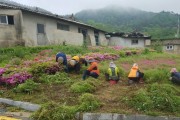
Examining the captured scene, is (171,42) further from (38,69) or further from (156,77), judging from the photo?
(38,69)

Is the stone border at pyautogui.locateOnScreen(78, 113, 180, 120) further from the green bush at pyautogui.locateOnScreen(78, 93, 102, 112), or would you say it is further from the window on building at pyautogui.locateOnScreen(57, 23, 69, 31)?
the window on building at pyautogui.locateOnScreen(57, 23, 69, 31)

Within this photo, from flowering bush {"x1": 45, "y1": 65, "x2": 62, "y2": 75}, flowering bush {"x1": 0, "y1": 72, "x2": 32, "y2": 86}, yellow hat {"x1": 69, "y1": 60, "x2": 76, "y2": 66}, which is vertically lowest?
flowering bush {"x1": 0, "y1": 72, "x2": 32, "y2": 86}

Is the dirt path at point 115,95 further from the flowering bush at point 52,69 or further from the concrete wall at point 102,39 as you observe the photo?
the concrete wall at point 102,39

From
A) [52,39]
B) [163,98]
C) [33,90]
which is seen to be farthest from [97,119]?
[52,39]

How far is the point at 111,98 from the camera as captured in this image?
35.2 feet

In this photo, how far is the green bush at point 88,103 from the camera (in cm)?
948

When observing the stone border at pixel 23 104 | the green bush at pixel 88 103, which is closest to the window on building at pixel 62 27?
the stone border at pixel 23 104

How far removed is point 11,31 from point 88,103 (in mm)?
15741

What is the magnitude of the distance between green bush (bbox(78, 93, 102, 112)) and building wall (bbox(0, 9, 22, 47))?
14.9 metres

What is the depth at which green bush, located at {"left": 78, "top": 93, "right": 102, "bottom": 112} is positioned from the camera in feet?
31.1

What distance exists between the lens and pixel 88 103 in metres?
9.66

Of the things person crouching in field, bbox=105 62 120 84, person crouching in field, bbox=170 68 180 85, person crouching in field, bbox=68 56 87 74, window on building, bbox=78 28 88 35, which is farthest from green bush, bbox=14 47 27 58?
window on building, bbox=78 28 88 35

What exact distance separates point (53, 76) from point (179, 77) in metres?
5.45

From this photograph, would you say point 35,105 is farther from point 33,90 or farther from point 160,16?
point 160,16
